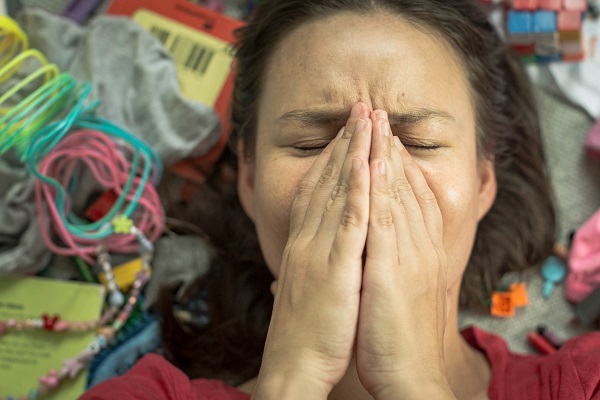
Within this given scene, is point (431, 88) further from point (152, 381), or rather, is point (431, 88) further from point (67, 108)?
point (67, 108)

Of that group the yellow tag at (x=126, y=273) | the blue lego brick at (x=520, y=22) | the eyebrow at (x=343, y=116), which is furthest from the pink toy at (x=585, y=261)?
the yellow tag at (x=126, y=273)

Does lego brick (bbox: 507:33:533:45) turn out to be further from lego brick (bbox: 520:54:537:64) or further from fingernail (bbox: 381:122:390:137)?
fingernail (bbox: 381:122:390:137)

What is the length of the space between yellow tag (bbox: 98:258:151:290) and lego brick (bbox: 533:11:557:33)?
102cm

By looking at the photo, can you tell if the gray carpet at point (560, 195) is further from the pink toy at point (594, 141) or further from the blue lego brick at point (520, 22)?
the blue lego brick at point (520, 22)

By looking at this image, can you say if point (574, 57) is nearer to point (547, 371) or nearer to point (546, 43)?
point (546, 43)

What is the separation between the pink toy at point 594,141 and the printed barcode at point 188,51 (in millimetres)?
864

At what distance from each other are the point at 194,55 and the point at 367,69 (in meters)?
0.66

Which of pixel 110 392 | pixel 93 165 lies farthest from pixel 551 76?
pixel 110 392

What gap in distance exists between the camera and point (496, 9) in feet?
4.90

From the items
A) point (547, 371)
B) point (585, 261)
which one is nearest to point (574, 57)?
point (585, 261)

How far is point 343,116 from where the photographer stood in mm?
956

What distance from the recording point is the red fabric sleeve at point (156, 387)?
41.4 inches

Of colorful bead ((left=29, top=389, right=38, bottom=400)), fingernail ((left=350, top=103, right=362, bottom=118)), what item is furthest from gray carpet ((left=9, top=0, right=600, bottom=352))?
colorful bead ((left=29, top=389, right=38, bottom=400))

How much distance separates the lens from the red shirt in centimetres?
103
